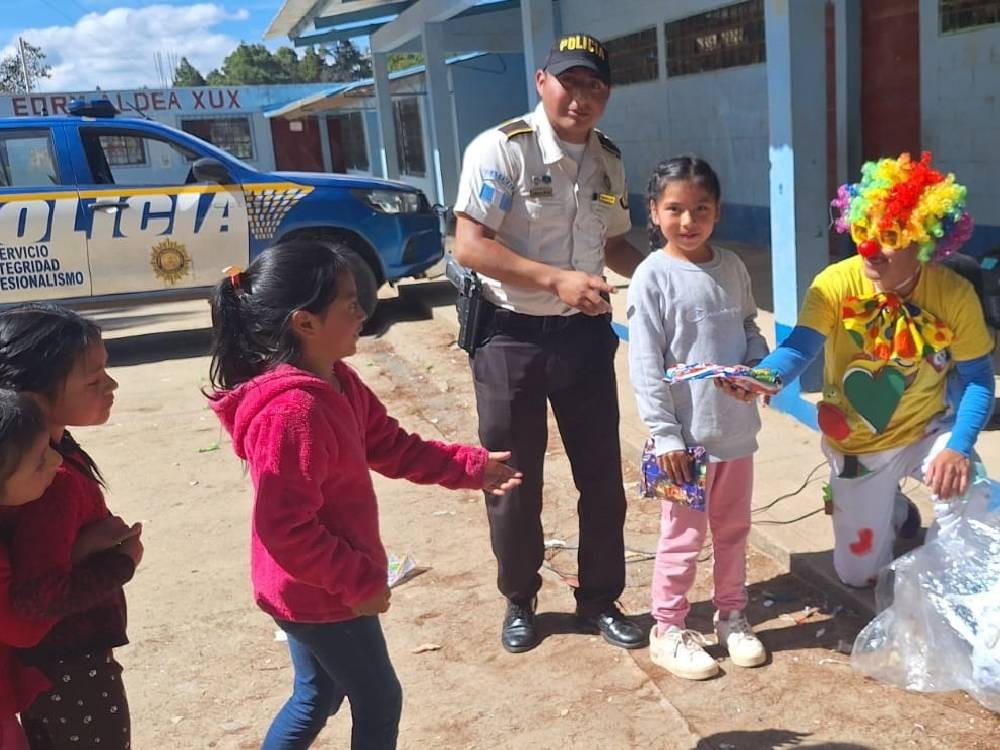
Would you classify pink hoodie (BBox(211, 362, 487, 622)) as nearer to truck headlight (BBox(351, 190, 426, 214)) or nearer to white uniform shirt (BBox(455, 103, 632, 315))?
white uniform shirt (BBox(455, 103, 632, 315))

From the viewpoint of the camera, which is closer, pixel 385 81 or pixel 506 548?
pixel 506 548

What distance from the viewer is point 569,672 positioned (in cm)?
312

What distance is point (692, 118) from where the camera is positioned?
1138cm

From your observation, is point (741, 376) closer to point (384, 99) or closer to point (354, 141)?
point (384, 99)

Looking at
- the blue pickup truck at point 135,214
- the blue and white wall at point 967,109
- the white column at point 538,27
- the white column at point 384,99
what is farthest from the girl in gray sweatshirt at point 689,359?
the white column at point 384,99

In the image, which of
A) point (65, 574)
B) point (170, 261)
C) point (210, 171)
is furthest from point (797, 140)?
point (170, 261)

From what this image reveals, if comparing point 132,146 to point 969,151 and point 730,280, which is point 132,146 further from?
point 730,280

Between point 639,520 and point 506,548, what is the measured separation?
1.21 metres

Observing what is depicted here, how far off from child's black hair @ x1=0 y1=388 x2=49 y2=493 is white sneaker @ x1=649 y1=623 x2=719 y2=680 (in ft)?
6.75

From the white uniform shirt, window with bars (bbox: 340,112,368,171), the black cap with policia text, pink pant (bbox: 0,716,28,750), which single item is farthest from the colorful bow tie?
window with bars (bbox: 340,112,368,171)

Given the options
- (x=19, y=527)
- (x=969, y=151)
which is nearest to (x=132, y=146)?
(x=969, y=151)

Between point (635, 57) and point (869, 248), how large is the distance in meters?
10.3

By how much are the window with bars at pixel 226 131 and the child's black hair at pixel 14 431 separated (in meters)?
33.0

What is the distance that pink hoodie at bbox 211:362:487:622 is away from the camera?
6.24 ft
